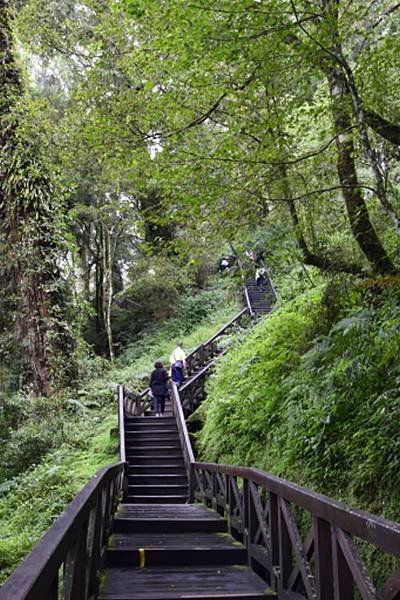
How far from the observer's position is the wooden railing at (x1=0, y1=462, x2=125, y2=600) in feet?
6.35

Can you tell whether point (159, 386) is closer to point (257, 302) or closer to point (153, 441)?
point (153, 441)

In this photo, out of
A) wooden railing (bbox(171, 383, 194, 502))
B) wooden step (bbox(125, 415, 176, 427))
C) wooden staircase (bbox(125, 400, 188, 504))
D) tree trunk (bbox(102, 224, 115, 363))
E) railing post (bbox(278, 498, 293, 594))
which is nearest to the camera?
railing post (bbox(278, 498, 293, 594))

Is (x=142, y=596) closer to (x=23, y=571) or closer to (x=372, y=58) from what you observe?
(x=23, y=571)

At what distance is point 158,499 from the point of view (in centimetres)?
1056

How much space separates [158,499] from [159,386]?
4204 millimetres

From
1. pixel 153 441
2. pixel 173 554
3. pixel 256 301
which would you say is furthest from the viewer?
pixel 256 301

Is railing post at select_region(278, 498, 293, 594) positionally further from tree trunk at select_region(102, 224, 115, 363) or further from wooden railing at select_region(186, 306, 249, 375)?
tree trunk at select_region(102, 224, 115, 363)

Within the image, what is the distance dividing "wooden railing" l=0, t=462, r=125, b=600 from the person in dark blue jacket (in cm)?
911

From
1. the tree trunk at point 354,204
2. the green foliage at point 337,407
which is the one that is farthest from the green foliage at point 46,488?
the tree trunk at point 354,204

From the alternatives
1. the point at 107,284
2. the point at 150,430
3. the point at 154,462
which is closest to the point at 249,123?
the point at 154,462

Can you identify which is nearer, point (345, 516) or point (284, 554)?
point (345, 516)

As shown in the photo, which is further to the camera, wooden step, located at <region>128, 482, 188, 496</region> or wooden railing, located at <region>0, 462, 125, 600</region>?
wooden step, located at <region>128, 482, 188, 496</region>

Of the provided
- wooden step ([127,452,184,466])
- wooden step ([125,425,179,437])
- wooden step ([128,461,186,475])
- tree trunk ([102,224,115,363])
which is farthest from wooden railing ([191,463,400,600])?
tree trunk ([102,224,115,363])

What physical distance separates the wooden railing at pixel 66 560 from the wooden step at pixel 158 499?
5303 millimetres
